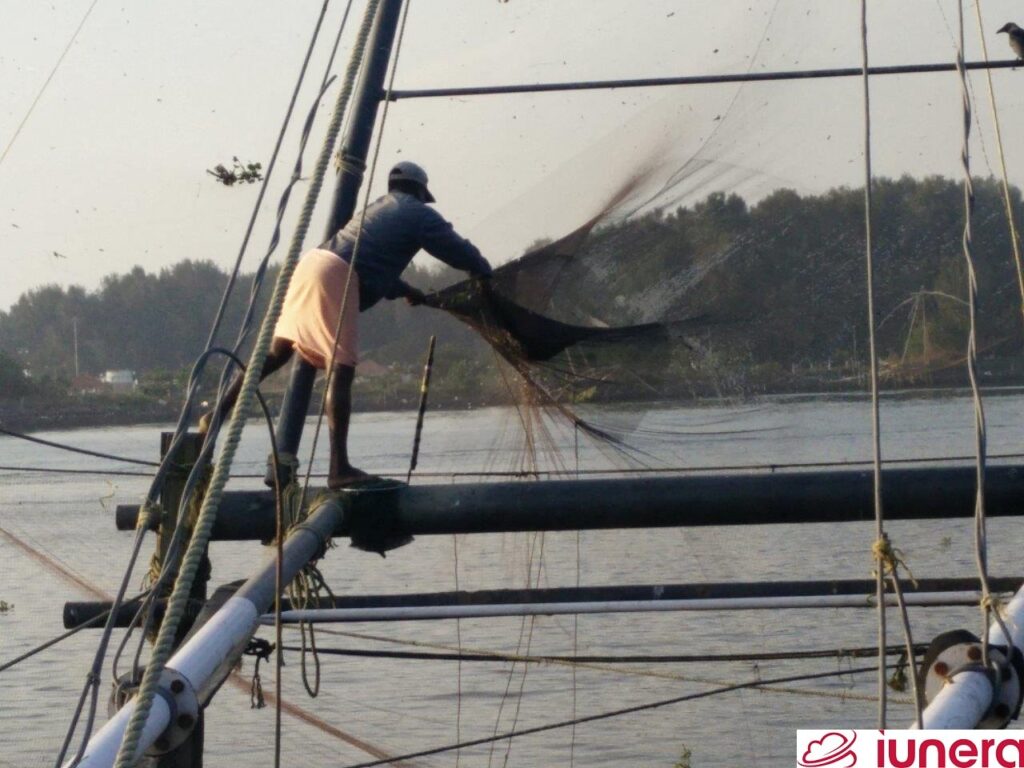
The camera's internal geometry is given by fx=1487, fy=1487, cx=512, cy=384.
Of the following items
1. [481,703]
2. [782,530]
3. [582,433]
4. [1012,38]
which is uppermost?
[1012,38]

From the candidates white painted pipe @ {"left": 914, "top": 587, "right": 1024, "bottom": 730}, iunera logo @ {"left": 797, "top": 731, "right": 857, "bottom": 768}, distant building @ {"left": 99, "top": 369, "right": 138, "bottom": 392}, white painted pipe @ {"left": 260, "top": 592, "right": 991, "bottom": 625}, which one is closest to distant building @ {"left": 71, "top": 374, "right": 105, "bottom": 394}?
distant building @ {"left": 99, "top": 369, "right": 138, "bottom": 392}

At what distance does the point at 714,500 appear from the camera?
496cm

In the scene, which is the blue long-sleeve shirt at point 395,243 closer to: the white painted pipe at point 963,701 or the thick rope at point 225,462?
the thick rope at point 225,462

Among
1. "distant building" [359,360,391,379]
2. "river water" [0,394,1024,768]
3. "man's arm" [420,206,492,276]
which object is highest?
"man's arm" [420,206,492,276]

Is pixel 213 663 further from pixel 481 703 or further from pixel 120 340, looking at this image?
pixel 120 340

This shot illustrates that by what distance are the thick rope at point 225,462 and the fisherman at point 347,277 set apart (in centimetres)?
134

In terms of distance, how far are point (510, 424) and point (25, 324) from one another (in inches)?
865

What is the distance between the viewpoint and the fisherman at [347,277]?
5.48 meters

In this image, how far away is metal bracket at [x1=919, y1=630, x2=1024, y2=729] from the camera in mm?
3072

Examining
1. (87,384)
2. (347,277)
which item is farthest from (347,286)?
(87,384)

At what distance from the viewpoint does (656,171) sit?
5.82 meters

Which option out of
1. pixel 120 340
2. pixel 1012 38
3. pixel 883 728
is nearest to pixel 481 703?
pixel 1012 38

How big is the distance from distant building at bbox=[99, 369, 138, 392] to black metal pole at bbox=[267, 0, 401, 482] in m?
13.5

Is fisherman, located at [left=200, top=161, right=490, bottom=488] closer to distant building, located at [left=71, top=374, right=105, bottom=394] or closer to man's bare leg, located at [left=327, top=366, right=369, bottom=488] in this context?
man's bare leg, located at [left=327, top=366, right=369, bottom=488]
